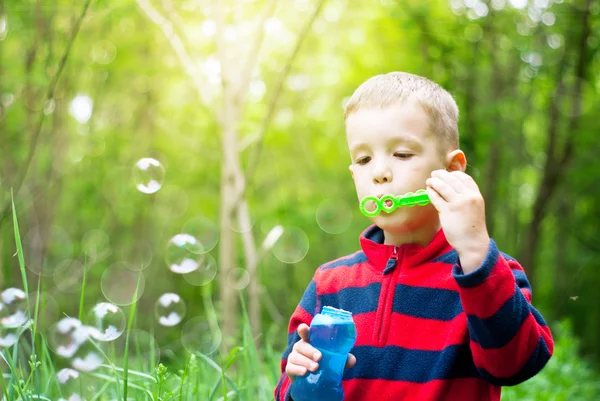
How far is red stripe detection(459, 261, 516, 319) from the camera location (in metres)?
1.35

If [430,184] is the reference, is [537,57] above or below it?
below

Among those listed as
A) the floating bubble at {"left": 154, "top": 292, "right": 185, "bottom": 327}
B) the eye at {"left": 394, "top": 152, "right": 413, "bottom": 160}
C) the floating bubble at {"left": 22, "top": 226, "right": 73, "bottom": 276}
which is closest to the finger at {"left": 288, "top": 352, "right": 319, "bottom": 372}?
the eye at {"left": 394, "top": 152, "right": 413, "bottom": 160}

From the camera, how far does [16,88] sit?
206 inches

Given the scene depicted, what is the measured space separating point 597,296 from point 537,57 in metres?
5.05

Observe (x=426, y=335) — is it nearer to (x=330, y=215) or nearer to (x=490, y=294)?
(x=490, y=294)

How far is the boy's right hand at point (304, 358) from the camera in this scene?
1481mm

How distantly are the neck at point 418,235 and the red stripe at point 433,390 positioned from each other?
13.5 inches

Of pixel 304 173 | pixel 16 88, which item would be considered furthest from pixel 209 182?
pixel 16 88

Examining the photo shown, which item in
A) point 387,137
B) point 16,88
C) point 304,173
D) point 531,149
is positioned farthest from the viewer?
point 304,173

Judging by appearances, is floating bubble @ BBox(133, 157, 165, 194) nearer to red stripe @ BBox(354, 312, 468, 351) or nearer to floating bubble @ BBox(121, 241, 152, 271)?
red stripe @ BBox(354, 312, 468, 351)

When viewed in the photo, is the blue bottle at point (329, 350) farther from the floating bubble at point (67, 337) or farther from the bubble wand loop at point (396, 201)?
the floating bubble at point (67, 337)

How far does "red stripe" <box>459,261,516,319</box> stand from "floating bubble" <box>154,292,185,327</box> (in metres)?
1.61

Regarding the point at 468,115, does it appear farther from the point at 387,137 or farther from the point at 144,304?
the point at 144,304

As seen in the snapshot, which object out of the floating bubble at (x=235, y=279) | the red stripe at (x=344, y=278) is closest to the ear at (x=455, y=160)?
the red stripe at (x=344, y=278)
